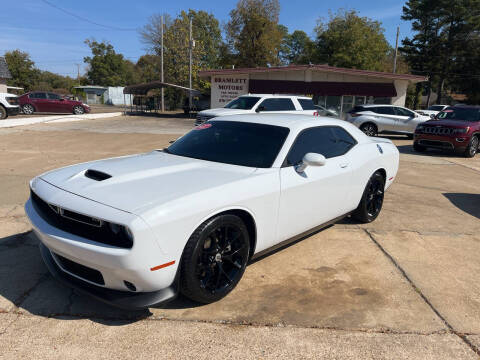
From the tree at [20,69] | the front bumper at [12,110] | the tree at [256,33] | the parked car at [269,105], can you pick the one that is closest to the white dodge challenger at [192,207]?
the parked car at [269,105]

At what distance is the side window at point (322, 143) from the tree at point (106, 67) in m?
83.3

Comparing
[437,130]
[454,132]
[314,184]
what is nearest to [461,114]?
[454,132]

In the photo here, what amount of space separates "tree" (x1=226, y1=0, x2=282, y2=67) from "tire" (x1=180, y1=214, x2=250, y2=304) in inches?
1641

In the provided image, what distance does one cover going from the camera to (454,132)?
11633mm

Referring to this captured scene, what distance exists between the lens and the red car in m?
25.1

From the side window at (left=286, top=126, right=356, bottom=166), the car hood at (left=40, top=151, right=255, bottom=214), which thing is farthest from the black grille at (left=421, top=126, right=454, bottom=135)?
the car hood at (left=40, top=151, right=255, bottom=214)

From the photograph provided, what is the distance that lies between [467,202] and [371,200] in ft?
8.75

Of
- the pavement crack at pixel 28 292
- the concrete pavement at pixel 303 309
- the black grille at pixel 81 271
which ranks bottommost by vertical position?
the pavement crack at pixel 28 292

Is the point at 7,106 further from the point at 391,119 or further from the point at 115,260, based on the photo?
the point at 115,260

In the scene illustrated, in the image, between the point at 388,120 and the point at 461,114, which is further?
→ the point at 388,120

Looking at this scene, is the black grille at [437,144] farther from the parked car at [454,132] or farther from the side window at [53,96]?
the side window at [53,96]

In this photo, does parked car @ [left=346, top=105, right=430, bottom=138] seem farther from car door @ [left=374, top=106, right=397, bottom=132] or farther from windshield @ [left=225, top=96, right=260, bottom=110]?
windshield @ [left=225, top=96, right=260, bottom=110]

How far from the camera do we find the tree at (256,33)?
41.6m

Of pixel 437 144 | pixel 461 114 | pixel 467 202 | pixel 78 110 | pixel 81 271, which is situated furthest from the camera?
pixel 78 110
